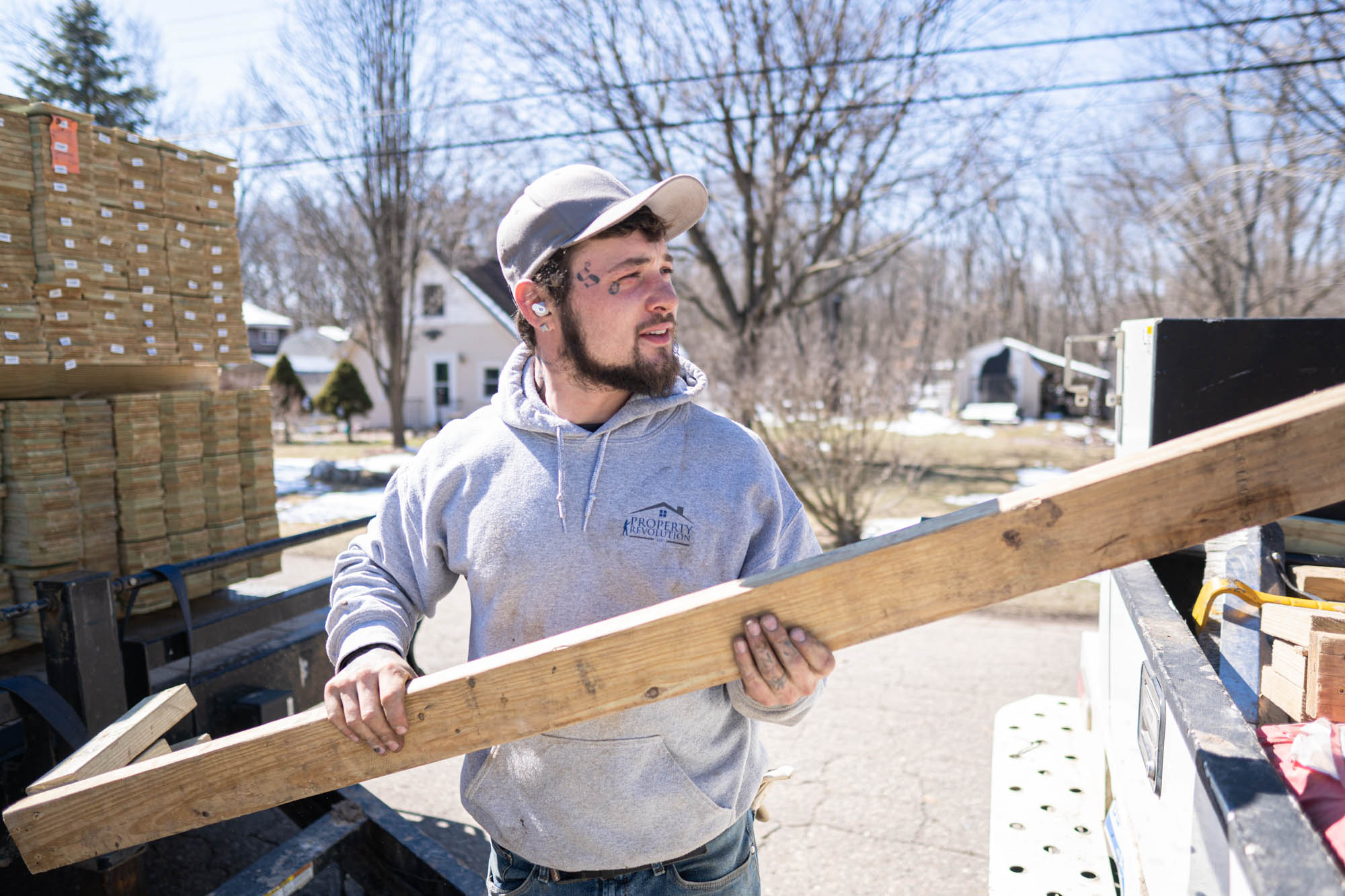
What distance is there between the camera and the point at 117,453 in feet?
10.9

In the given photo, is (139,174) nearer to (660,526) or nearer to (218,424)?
(218,424)

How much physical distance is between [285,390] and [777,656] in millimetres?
25950

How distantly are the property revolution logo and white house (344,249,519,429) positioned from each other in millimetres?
26438

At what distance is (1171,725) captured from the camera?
1380 mm

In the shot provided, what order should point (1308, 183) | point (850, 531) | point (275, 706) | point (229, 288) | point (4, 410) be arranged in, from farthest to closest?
point (1308, 183) → point (850, 531) → point (229, 288) → point (4, 410) → point (275, 706)

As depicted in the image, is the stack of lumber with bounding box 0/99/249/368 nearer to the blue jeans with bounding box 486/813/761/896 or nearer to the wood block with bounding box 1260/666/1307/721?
the blue jeans with bounding box 486/813/761/896

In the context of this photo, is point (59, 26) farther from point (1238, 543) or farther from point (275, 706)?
point (1238, 543)

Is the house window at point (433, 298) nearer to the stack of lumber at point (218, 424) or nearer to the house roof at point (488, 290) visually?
the house roof at point (488, 290)

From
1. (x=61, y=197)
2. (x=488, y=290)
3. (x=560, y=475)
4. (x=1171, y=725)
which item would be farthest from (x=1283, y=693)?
(x=488, y=290)

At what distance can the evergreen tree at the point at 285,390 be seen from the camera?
76.1ft

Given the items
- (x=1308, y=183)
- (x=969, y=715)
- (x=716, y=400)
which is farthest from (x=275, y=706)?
(x=1308, y=183)

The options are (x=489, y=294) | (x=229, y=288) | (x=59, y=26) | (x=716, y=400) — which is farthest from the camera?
(x=489, y=294)

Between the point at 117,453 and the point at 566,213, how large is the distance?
2521 mm

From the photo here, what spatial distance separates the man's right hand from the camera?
1.43 m
